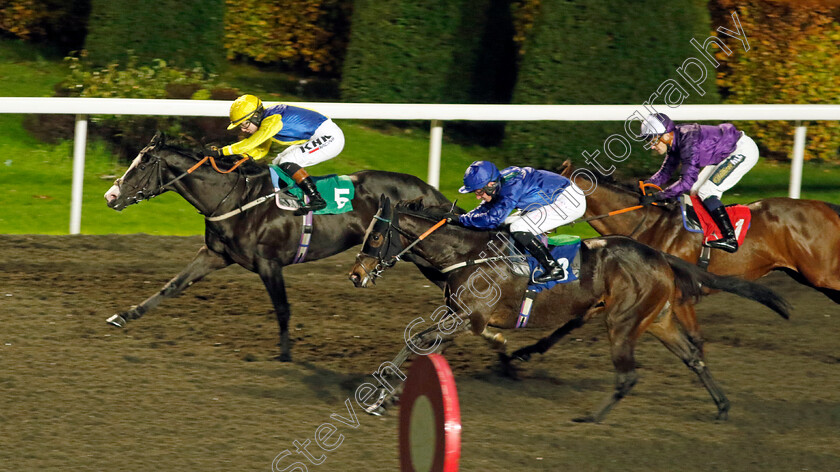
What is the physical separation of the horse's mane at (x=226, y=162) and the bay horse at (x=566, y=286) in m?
1.29

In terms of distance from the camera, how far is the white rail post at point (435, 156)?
311 inches

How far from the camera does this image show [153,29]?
10.1 metres

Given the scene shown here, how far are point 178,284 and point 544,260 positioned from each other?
222cm

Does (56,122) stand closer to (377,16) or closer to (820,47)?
(377,16)

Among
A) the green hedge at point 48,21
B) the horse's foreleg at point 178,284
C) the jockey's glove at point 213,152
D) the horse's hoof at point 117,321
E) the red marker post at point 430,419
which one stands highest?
the red marker post at point 430,419

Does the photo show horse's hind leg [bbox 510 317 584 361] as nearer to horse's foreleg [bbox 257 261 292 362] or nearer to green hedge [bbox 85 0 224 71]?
horse's foreleg [bbox 257 261 292 362]

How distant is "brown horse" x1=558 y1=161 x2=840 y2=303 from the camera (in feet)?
20.2

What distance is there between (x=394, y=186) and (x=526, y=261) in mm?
1405

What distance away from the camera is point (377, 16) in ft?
32.6

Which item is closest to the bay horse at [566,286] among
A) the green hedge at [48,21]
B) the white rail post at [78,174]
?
the white rail post at [78,174]

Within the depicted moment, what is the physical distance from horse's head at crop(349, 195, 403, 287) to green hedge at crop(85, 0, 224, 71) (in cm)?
574

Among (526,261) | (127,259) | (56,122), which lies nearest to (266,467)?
(526,261)

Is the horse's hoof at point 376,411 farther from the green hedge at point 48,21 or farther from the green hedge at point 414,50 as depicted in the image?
the green hedge at point 48,21

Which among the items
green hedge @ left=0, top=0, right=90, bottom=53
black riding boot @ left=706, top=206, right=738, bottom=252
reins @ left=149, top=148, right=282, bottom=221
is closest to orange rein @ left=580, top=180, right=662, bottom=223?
black riding boot @ left=706, top=206, right=738, bottom=252
